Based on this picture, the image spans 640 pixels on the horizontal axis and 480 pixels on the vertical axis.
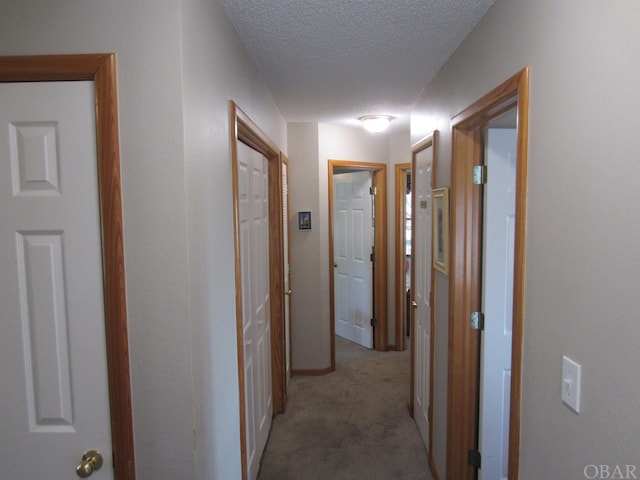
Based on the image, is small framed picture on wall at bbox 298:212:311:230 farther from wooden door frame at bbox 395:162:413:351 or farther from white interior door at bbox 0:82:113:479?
white interior door at bbox 0:82:113:479

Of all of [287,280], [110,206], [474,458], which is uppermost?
[110,206]

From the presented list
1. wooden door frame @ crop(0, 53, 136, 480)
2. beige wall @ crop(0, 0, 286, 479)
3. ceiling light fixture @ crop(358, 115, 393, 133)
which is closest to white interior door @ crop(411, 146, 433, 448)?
ceiling light fixture @ crop(358, 115, 393, 133)

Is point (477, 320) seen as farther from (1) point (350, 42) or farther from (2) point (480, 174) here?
(1) point (350, 42)

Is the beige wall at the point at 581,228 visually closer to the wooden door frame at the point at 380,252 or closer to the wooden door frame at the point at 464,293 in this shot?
the wooden door frame at the point at 464,293

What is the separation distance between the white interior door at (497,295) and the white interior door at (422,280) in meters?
0.54

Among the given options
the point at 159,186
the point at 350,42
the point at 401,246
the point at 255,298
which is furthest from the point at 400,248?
the point at 159,186

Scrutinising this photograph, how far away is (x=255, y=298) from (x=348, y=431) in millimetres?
1323

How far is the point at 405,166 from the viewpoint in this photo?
4.28m

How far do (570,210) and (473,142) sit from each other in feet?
3.47

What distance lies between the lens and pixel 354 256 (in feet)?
15.6

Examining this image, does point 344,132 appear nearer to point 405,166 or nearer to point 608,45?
point 405,166

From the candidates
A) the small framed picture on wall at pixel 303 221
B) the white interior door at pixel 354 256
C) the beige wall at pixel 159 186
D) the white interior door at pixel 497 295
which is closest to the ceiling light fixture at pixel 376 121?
the white interior door at pixel 354 256

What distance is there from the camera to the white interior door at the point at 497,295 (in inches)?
77.3

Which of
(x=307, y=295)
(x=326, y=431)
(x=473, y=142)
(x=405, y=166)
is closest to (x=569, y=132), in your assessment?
(x=473, y=142)
